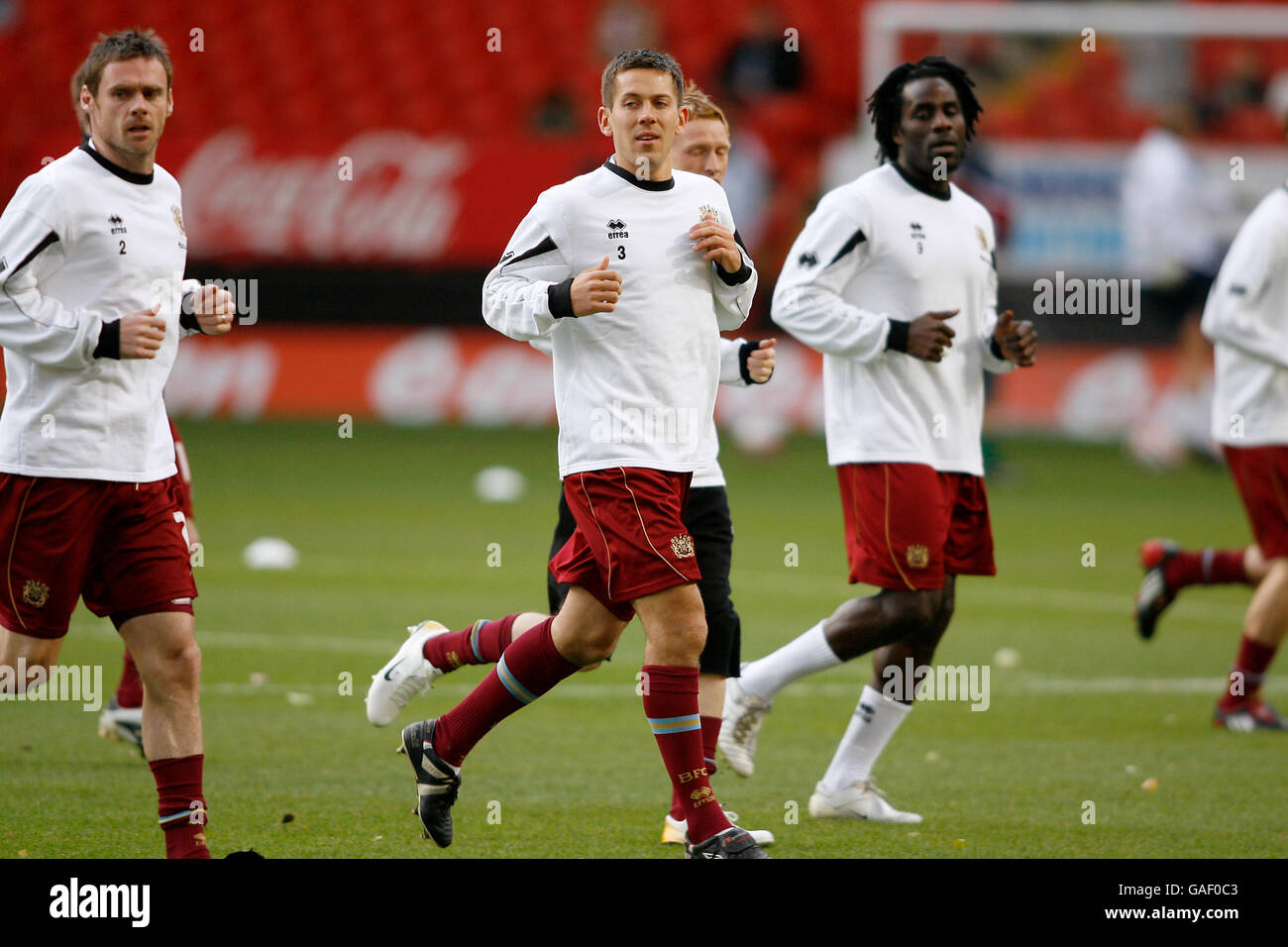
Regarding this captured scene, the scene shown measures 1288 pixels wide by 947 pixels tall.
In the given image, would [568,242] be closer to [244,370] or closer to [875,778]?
[875,778]

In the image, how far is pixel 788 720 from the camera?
7.80 m

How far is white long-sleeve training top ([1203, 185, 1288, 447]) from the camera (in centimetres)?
763

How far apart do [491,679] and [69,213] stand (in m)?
1.76

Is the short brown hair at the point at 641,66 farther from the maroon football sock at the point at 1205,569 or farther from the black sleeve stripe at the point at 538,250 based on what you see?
the maroon football sock at the point at 1205,569

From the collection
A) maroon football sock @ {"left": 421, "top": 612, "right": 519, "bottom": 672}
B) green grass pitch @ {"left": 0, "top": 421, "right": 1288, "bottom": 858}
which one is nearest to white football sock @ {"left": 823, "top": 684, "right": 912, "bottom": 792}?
green grass pitch @ {"left": 0, "top": 421, "right": 1288, "bottom": 858}

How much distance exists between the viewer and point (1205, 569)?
27.2 ft

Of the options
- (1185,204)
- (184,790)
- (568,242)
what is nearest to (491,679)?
(184,790)

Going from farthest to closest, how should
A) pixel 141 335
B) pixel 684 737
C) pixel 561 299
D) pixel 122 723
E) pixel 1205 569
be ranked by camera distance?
pixel 1205 569 → pixel 122 723 → pixel 684 737 → pixel 561 299 → pixel 141 335

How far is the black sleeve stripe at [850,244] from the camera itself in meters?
6.19

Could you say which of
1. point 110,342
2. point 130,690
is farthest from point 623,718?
point 110,342

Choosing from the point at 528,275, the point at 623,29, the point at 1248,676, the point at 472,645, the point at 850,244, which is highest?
the point at 623,29

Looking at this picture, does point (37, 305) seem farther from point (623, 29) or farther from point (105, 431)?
point (623, 29)

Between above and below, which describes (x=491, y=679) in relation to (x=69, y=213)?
below

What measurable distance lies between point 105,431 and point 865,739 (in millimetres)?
2674
